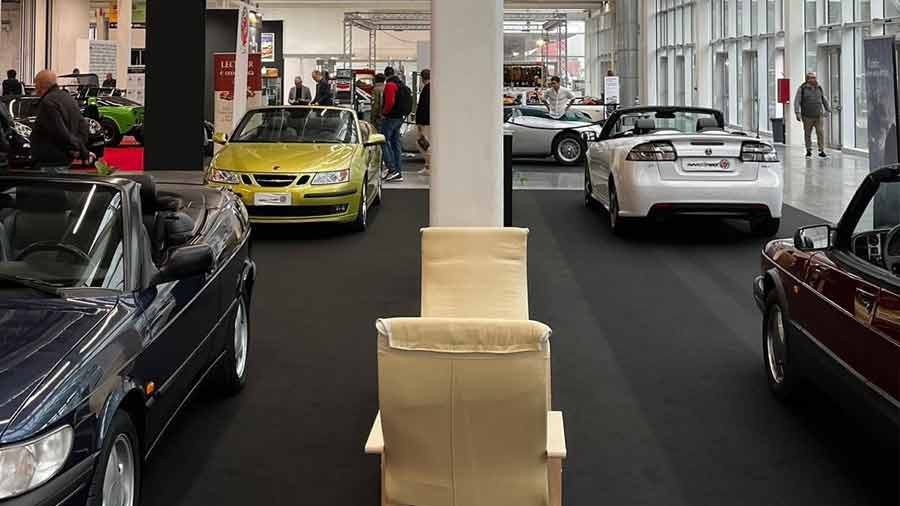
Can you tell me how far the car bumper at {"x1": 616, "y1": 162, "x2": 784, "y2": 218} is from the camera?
31.2 ft

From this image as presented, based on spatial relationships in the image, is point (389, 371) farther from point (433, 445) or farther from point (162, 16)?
point (162, 16)

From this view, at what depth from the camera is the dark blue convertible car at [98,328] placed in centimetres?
274

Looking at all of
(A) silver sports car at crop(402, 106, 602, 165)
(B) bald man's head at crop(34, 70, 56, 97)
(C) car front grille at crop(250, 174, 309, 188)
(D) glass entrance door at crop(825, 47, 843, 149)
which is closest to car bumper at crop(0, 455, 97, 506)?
(C) car front grille at crop(250, 174, 309, 188)

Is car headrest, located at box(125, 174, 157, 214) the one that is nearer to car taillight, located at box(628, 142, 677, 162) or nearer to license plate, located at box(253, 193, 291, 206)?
license plate, located at box(253, 193, 291, 206)

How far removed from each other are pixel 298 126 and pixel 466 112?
611 cm

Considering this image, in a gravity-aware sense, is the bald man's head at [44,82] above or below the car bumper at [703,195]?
above

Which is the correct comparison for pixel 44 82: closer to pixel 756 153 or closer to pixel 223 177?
pixel 223 177

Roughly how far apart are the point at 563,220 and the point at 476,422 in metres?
9.01

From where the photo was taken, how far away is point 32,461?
2660mm

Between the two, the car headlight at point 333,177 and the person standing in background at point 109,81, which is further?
the person standing in background at point 109,81

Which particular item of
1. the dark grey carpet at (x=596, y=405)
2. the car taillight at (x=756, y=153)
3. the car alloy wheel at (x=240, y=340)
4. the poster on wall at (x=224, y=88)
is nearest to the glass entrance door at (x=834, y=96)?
the poster on wall at (x=224, y=88)

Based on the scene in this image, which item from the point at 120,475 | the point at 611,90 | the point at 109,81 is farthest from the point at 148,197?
the point at 109,81

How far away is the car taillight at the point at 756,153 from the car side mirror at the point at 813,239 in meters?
4.68

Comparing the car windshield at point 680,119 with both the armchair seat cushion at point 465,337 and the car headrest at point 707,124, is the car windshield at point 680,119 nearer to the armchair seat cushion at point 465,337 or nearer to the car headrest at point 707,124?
the car headrest at point 707,124
